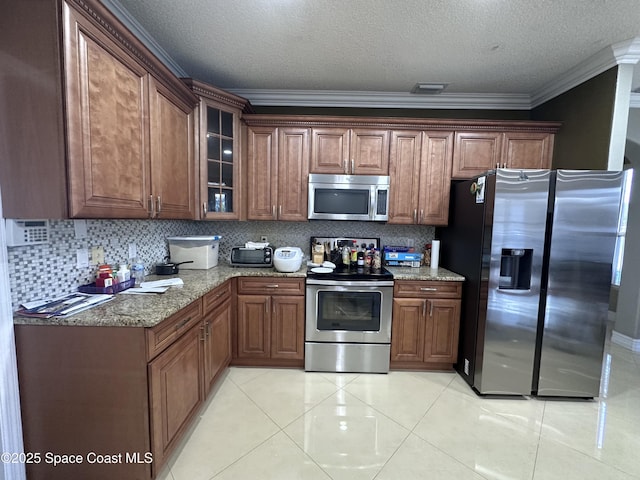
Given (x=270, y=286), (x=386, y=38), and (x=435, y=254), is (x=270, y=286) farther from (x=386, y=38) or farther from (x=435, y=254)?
(x=386, y=38)

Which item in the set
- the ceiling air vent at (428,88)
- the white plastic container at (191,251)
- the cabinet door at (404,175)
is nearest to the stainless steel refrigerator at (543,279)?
the cabinet door at (404,175)

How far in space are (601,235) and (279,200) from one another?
268 centimetres

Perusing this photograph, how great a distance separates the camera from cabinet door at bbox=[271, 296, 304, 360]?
2408 mm

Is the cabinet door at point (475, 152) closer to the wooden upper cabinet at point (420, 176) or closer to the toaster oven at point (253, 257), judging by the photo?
the wooden upper cabinet at point (420, 176)

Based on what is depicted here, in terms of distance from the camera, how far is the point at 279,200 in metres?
2.68

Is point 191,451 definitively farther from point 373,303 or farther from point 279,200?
point 279,200

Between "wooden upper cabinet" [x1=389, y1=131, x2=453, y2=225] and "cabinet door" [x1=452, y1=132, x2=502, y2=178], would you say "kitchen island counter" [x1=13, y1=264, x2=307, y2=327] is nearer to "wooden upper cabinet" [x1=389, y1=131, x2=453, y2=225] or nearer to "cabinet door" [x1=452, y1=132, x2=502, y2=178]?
"wooden upper cabinet" [x1=389, y1=131, x2=453, y2=225]

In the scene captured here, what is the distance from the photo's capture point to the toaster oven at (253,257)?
2598 mm

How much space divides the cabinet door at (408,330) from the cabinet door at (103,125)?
7.06 feet

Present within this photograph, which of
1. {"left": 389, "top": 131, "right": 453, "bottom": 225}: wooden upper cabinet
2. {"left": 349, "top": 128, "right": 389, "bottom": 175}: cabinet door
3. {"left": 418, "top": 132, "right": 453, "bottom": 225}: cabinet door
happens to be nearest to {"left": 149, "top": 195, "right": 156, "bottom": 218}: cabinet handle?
{"left": 349, "top": 128, "right": 389, "bottom": 175}: cabinet door

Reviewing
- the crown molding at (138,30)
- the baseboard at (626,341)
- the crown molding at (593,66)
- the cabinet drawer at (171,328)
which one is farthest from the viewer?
the baseboard at (626,341)

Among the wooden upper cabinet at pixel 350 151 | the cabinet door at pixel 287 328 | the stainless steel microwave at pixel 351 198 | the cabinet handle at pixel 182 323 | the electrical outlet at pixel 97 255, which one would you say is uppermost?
the wooden upper cabinet at pixel 350 151

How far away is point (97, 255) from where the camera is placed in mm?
1720

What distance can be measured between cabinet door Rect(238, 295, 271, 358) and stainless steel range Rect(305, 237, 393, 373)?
1.21ft
